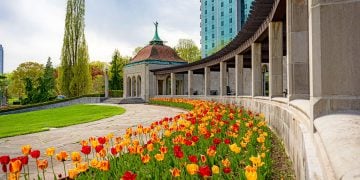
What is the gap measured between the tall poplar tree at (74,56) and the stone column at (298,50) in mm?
44248

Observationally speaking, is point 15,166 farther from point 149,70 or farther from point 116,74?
point 116,74

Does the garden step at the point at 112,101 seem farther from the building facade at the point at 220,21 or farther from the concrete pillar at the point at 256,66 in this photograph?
the building facade at the point at 220,21

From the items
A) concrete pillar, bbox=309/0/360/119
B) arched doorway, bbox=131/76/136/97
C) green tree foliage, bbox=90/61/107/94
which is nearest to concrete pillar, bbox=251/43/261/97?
concrete pillar, bbox=309/0/360/119

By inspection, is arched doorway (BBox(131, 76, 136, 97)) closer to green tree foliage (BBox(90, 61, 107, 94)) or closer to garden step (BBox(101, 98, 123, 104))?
garden step (BBox(101, 98, 123, 104))

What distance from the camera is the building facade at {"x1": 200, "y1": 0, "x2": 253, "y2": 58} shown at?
7806 cm

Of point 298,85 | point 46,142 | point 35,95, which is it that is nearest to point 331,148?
point 298,85

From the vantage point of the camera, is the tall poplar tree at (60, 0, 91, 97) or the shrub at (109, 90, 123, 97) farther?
the shrub at (109, 90, 123, 97)

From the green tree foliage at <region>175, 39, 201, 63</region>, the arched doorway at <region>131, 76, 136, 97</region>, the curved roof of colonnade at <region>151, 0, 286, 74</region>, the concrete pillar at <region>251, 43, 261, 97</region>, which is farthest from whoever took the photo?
the green tree foliage at <region>175, 39, 201, 63</region>

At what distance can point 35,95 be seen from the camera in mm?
50969

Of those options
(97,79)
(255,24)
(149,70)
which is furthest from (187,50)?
(255,24)

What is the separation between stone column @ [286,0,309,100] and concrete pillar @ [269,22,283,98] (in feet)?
11.8

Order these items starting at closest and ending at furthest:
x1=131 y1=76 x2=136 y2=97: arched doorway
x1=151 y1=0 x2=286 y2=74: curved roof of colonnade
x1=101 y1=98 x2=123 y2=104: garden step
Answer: x1=151 y1=0 x2=286 y2=74: curved roof of colonnade < x1=101 y1=98 x2=123 y2=104: garden step < x1=131 y1=76 x2=136 y2=97: arched doorway

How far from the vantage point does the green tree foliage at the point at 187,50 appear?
73.4 metres

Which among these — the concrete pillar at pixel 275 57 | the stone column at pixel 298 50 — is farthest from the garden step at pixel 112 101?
the stone column at pixel 298 50
